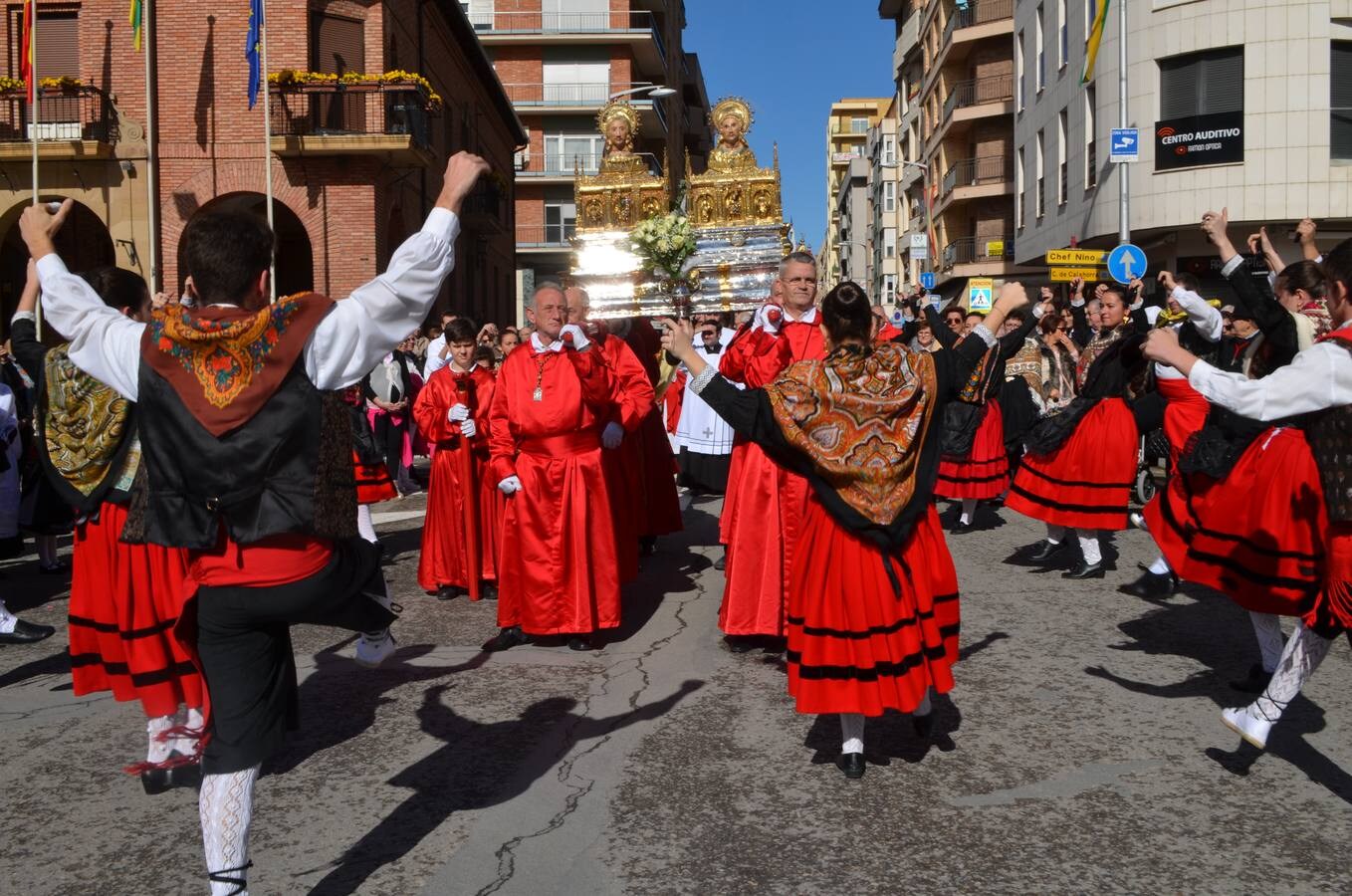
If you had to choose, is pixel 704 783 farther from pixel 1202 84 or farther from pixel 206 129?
pixel 1202 84

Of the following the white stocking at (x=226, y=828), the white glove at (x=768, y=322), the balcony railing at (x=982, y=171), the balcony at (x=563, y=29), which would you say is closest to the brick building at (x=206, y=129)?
the white glove at (x=768, y=322)

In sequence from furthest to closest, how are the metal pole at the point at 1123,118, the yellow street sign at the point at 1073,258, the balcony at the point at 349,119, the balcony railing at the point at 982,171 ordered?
the balcony railing at the point at 982,171 < the metal pole at the point at 1123,118 < the balcony at the point at 349,119 < the yellow street sign at the point at 1073,258

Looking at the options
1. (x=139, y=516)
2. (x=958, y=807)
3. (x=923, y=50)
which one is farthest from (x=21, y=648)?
(x=923, y=50)

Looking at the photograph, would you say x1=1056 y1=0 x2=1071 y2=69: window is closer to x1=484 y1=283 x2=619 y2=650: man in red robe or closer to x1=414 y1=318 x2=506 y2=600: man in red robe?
x1=414 y1=318 x2=506 y2=600: man in red robe

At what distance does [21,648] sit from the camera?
7.17 meters

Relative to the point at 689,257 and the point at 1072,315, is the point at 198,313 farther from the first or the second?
the point at 1072,315

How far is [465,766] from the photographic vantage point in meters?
4.90

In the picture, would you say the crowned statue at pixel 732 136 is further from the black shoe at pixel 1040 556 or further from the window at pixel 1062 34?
the window at pixel 1062 34

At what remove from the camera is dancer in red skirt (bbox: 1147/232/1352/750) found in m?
3.89

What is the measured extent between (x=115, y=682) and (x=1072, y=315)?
7997 mm

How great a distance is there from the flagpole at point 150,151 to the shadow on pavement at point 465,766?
17.6m

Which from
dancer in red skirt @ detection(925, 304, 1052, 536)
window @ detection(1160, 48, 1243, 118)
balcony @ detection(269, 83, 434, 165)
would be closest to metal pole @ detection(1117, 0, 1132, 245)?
window @ detection(1160, 48, 1243, 118)

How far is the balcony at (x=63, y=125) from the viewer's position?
68.9 feet

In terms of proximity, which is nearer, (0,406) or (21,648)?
(21,648)
